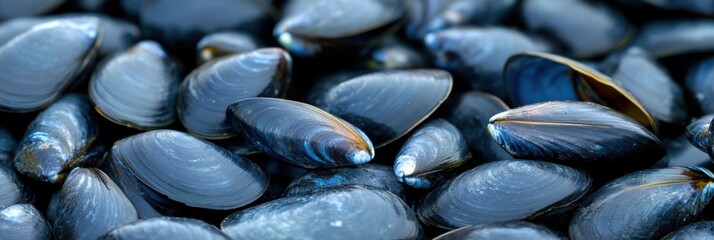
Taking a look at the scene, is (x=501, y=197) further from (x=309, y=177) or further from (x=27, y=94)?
(x=27, y=94)

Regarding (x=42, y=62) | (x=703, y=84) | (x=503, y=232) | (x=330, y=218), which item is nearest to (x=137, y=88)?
(x=42, y=62)

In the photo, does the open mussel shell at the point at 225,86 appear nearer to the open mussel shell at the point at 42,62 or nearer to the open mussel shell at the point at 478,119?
the open mussel shell at the point at 42,62

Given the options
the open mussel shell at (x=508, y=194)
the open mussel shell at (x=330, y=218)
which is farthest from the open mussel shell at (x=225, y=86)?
the open mussel shell at (x=508, y=194)

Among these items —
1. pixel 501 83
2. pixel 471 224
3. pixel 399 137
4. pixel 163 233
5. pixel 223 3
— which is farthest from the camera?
pixel 223 3

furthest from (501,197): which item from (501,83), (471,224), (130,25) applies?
(130,25)

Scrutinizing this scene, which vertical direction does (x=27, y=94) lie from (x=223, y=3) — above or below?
below

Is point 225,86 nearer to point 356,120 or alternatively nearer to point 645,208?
point 356,120

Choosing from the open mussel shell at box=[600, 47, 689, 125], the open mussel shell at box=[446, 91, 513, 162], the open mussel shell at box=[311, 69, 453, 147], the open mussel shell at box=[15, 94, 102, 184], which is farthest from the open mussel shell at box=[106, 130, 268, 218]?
the open mussel shell at box=[600, 47, 689, 125]
